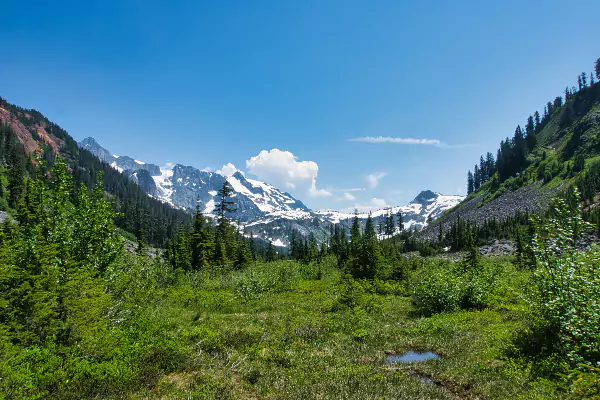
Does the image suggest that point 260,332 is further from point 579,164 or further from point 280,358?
point 579,164

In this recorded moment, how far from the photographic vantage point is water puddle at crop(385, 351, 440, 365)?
12.8 metres

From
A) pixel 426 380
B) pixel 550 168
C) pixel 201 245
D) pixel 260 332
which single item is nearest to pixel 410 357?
pixel 426 380

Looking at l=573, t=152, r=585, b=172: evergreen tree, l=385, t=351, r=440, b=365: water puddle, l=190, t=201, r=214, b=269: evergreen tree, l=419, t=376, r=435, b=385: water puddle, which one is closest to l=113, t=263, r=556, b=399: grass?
l=419, t=376, r=435, b=385: water puddle

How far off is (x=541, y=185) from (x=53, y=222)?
16771 centimetres

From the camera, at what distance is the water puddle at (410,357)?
12.8 metres

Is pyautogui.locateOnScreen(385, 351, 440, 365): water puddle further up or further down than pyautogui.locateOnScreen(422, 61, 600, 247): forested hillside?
further down

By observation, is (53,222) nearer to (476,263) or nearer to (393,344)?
(393,344)

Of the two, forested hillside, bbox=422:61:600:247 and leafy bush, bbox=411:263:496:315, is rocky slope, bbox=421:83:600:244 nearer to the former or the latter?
forested hillside, bbox=422:61:600:247

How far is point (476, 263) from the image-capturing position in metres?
34.8

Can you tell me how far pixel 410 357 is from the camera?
13523mm

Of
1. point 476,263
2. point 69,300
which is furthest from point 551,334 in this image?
point 476,263

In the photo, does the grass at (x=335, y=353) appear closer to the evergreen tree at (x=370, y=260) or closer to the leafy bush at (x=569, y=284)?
the leafy bush at (x=569, y=284)

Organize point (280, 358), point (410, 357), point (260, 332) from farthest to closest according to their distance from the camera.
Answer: point (260, 332) → point (410, 357) → point (280, 358)

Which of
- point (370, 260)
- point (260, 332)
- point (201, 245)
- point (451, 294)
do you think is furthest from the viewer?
point (201, 245)
